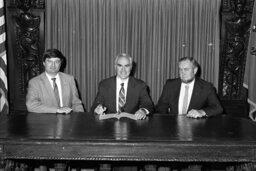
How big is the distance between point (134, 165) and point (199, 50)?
2.18 metres

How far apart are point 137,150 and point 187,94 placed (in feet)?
5.44

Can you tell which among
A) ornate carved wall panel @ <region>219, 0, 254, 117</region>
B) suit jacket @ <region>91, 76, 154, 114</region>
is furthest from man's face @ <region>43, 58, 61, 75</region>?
ornate carved wall panel @ <region>219, 0, 254, 117</region>

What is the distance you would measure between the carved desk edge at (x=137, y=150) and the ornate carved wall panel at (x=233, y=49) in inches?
97.2

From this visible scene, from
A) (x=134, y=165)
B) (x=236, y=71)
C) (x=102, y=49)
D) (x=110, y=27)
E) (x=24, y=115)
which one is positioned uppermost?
(x=110, y=27)

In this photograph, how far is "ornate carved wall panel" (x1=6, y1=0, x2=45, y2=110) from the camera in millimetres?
4895

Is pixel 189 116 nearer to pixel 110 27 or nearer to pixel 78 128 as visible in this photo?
pixel 78 128

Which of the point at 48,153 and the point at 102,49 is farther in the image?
the point at 102,49

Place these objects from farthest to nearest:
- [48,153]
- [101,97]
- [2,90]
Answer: [2,90], [101,97], [48,153]

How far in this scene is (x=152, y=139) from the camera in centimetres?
273

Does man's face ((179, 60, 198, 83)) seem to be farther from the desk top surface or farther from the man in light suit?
the man in light suit

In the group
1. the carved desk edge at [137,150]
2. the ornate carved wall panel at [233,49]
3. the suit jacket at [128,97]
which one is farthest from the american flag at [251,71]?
the carved desk edge at [137,150]

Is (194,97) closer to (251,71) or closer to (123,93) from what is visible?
(123,93)

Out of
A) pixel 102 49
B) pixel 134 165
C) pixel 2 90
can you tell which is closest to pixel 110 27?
pixel 102 49

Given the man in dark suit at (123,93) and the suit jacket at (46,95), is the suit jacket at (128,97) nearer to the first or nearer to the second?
the man in dark suit at (123,93)
